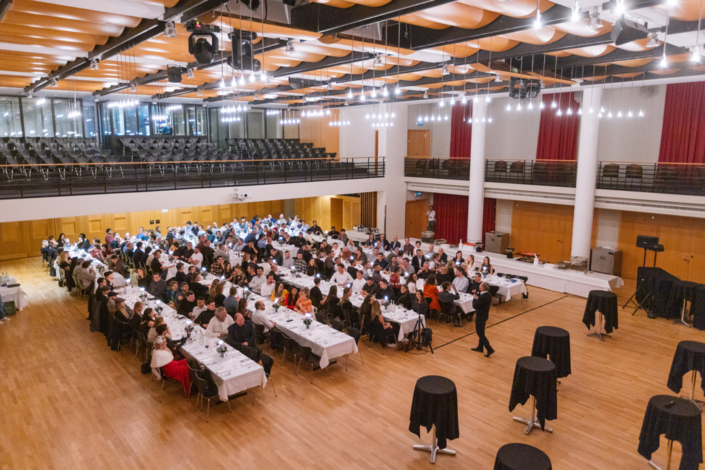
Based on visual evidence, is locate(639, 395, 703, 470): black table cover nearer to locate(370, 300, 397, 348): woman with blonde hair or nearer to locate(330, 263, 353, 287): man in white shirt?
locate(370, 300, 397, 348): woman with blonde hair

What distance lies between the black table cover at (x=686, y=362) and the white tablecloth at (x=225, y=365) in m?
6.60

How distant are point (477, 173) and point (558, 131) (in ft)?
10.6

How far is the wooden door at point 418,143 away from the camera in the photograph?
2228 centimetres

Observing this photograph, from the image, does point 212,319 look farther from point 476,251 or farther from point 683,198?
point 683,198

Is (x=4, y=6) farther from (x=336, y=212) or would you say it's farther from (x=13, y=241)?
(x=336, y=212)

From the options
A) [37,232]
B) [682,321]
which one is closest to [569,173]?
[682,321]

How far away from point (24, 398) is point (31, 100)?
17535 mm

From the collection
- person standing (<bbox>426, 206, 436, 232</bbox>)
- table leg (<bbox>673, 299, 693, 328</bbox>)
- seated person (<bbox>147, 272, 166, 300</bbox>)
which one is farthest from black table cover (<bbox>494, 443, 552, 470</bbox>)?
person standing (<bbox>426, 206, 436, 232</bbox>)

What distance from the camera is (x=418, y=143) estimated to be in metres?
22.4

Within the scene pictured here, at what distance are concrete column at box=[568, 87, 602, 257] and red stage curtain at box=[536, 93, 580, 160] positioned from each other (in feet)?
6.64

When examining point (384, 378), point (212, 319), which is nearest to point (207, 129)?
point (212, 319)

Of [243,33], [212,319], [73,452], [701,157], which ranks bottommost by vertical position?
[73,452]

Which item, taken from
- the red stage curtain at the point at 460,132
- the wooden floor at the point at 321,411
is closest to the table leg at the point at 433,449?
the wooden floor at the point at 321,411

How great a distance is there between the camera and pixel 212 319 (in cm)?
904
